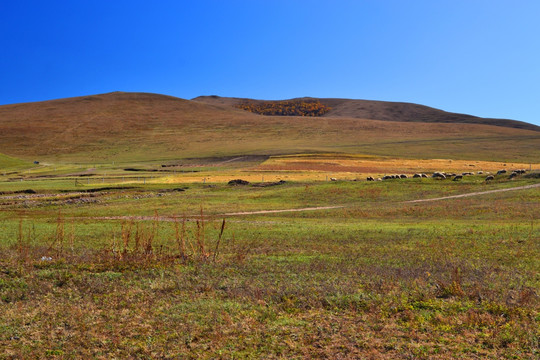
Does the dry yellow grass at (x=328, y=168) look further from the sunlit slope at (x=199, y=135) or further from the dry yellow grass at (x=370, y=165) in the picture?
the sunlit slope at (x=199, y=135)

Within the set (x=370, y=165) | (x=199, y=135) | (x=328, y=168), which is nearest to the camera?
(x=328, y=168)

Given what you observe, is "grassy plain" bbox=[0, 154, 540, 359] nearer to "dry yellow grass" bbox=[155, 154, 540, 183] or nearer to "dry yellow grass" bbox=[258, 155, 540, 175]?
"dry yellow grass" bbox=[155, 154, 540, 183]

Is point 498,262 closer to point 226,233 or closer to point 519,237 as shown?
point 519,237

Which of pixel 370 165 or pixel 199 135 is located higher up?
pixel 199 135

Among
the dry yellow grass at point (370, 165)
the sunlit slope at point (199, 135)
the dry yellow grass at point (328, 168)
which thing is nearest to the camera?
the dry yellow grass at point (328, 168)

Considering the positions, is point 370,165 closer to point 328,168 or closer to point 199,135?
point 328,168

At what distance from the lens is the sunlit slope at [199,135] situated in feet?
376

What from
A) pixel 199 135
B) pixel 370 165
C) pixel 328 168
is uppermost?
pixel 199 135

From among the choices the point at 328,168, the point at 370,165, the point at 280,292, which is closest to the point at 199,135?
the point at 328,168

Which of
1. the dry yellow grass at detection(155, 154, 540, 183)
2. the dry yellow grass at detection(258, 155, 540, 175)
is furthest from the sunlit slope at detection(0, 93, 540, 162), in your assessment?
the dry yellow grass at detection(155, 154, 540, 183)

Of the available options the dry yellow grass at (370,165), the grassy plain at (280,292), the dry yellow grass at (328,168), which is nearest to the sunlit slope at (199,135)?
the dry yellow grass at (370,165)

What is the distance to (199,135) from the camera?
139000 mm

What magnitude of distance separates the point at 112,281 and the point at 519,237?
53.9 feet

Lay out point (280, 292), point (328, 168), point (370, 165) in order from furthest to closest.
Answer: point (370, 165)
point (328, 168)
point (280, 292)
